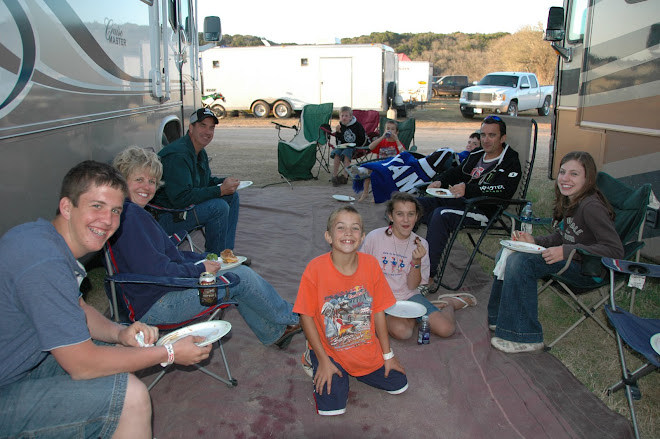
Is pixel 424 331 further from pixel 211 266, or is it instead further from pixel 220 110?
pixel 220 110

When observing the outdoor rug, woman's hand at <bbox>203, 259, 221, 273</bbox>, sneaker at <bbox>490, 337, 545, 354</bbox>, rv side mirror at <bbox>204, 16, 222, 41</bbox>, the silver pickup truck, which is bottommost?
the outdoor rug

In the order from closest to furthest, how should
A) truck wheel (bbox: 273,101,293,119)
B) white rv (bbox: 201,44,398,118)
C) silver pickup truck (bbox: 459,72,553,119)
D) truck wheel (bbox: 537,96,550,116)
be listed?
white rv (bbox: 201,44,398,118) → silver pickup truck (bbox: 459,72,553,119) → truck wheel (bbox: 273,101,293,119) → truck wheel (bbox: 537,96,550,116)

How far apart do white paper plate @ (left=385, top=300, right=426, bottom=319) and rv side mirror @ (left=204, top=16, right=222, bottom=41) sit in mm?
5043

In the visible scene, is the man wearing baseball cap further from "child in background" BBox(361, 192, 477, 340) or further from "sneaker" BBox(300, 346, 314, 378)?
"sneaker" BBox(300, 346, 314, 378)

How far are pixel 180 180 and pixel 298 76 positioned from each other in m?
13.8

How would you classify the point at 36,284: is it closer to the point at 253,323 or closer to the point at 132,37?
the point at 253,323

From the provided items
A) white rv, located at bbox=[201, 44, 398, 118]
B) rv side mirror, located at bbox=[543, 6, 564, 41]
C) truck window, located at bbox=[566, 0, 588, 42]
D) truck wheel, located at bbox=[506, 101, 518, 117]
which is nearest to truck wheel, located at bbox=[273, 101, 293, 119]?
white rv, located at bbox=[201, 44, 398, 118]

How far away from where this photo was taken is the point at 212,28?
6.72m

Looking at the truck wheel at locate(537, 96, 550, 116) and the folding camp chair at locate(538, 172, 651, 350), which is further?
the truck wheel at locate(537, 96, 550, 116)

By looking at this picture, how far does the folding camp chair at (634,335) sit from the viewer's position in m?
2.17

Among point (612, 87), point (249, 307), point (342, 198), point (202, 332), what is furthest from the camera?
point (342, 198)

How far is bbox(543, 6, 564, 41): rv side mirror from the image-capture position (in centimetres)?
548

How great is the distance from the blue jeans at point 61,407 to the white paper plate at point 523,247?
208 cm

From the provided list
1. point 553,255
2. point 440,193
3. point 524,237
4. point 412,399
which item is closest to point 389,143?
point 440,193
